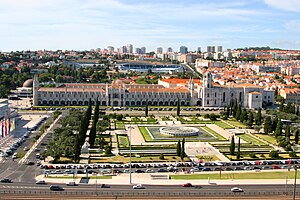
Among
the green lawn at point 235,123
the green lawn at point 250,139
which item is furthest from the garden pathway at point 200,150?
the green lawn at point 235,123

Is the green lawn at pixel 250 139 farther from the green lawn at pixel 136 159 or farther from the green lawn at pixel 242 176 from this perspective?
the green lawn at pixel 242 176

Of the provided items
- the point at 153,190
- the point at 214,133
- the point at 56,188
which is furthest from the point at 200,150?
the point at 56,188

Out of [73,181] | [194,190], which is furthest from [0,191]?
[194,190]

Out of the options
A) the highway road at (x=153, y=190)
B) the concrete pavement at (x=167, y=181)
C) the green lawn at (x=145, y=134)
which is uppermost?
the highway road at (x=153, y=190)

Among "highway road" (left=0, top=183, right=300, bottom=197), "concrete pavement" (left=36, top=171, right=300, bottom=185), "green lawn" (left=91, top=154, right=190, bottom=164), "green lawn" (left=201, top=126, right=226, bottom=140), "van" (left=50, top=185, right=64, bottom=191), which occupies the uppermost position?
"van" (left=50, top=185, right=64, bottom=191)

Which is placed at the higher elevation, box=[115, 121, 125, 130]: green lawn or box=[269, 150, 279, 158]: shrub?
box=[269, 150, 279, 158]: shrub

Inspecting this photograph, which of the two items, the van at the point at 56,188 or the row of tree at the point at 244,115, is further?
the row of tree at the point at 244,115

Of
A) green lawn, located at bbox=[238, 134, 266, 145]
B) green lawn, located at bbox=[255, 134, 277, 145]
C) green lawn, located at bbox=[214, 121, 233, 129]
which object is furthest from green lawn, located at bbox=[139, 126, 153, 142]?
green lawn, located at bbox=[255, 134, 277, 145]

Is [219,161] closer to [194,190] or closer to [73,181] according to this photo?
[194,190]

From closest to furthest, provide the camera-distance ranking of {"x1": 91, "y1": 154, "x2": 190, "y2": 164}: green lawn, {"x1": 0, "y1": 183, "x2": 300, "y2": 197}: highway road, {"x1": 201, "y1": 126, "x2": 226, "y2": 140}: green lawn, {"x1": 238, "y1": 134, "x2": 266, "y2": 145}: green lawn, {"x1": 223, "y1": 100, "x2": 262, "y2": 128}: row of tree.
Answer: {"x1": 0, "y1": 183, "x2": 300, "y2": 197}: highway road → {"x1": 91, "y1": 154, "x2": 190, "y2": 164}: green lawn → {"x1": 238, "y1": 134, "x2": 266, "y2": 145}: green lawn → {"x1": 201, "y1": 126, "x2": 226, "y2": 140}: green lawn → {"x1": 223, "y1": 100, "x2": 262, "y2": 128}: row of tree

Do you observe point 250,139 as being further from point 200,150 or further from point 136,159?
point 136,159

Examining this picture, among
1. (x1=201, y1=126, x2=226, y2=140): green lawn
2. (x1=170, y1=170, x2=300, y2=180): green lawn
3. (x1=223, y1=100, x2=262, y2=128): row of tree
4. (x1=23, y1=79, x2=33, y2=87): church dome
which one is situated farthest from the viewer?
(x1=23, y1=79, x2=33, y2=87): church dome

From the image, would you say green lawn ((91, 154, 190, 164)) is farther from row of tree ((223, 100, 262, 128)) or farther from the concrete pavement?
row of tree ((223, 100, 262, 128))

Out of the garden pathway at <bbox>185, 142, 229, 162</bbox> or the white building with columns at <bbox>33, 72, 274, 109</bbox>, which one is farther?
the white building with columns at <bbox>33, 72, 274, 109</bbox>
